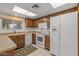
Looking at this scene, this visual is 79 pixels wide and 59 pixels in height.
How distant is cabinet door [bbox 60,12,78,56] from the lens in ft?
4.39

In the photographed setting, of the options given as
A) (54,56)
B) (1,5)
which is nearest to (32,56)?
(54,56)

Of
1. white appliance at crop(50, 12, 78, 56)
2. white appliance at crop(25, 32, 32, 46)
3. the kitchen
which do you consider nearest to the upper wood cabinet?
the kitchen

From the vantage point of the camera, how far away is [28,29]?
1361mm

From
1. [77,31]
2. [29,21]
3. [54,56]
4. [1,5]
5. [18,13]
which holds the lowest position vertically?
[54,56]

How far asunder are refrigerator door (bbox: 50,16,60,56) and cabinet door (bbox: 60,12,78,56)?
6 centimetres

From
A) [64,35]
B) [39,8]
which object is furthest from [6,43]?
[64,35]

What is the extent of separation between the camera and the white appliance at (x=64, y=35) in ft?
4.41

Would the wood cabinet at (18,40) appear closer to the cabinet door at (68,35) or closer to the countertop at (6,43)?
the countertop at (6,43)

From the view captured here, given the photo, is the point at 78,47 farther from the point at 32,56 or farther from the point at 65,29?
the point at 32,56

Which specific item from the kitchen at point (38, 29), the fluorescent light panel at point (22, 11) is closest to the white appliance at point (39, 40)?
the kitchen at point (38, 29)

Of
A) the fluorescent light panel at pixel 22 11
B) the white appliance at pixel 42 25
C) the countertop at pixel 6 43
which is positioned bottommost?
the countertop at pixel 6 43

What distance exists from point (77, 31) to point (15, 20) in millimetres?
884

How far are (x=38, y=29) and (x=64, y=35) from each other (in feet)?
1.37

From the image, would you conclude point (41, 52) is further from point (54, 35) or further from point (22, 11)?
point (22, 11)
